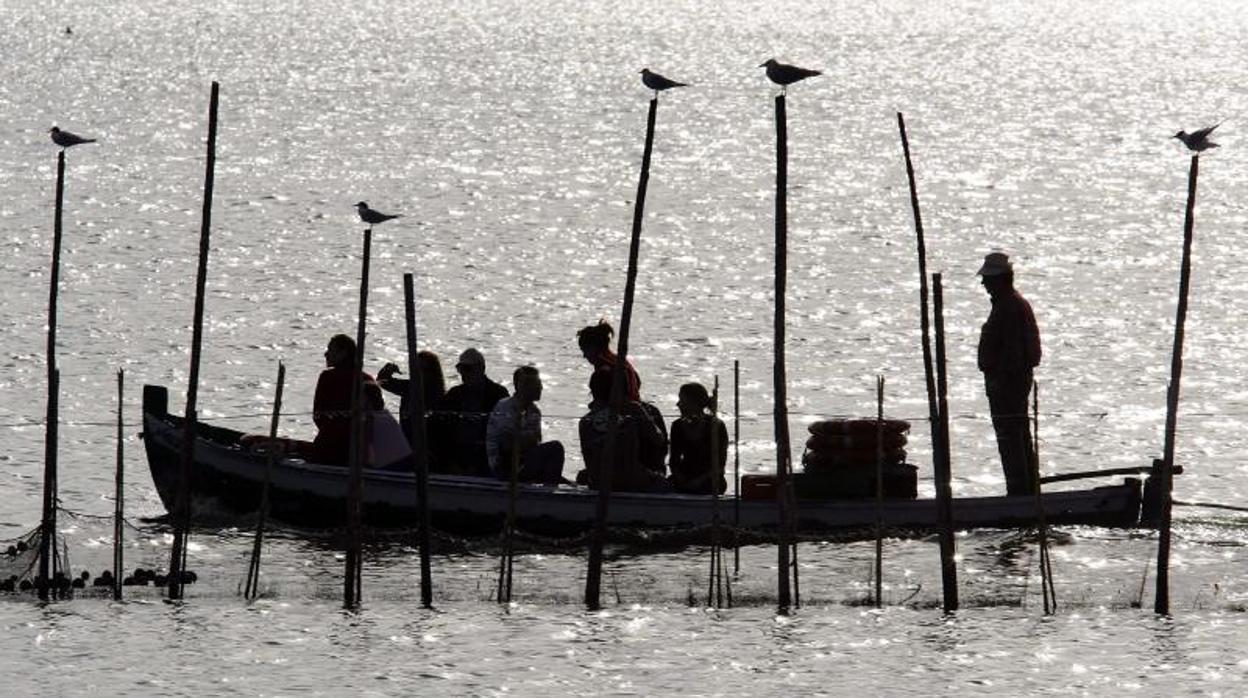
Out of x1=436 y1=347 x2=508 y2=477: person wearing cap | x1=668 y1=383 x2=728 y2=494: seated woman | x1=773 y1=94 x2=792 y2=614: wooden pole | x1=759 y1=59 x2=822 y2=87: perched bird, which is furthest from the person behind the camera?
x1=436 y1=347 x2=508 y2=477: person wearing cap

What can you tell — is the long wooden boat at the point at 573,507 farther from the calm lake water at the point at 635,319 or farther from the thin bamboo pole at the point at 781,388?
the thin bamboo pole at the point at 781,388

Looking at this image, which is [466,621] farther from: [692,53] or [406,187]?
Result: [692,53]

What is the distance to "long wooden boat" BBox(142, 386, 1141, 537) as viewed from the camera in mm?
18453

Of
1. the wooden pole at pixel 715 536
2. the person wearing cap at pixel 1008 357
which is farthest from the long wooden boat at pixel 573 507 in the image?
the wooden pole at pixel 715 536

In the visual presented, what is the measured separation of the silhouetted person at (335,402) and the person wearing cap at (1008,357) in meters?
4.41

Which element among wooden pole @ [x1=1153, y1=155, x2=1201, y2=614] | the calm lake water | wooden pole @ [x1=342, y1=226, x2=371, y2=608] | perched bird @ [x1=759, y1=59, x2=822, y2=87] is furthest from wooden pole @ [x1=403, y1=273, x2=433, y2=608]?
wooden pole @ [x1=1153, y1=155, x2=1201, y2=614]

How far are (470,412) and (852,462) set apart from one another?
2727 mm

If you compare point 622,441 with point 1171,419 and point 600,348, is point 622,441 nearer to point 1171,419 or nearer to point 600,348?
point 600,348

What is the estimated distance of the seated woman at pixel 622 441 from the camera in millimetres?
17922

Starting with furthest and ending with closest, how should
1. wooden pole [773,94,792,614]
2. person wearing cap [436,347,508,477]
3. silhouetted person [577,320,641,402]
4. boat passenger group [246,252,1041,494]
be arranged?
person wearing cap [436,347,508,477] < boat passenger group [246,252,1041,494] < silhouetted person [577,320,641,402] < wooden pole [773,94,792,614]

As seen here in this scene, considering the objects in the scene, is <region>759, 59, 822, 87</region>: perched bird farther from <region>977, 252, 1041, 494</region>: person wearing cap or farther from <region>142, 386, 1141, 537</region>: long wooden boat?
<region>142, 386, 1141, 537</region>: long wooden boat

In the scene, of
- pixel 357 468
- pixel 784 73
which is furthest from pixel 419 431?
pixel 784 73

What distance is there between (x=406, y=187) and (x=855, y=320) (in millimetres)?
22360

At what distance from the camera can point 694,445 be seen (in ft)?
60.1
